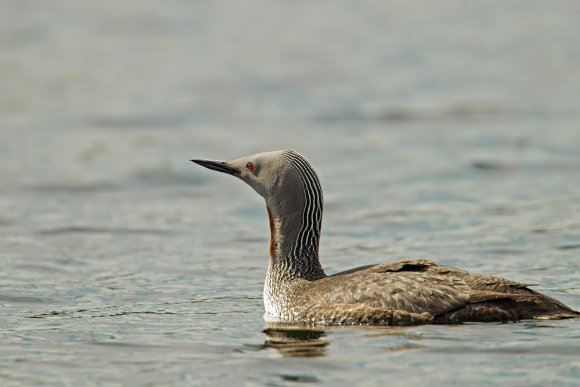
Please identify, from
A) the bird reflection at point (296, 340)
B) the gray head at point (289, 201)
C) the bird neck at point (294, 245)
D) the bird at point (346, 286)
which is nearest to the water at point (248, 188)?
the bird reflection at point (296, 340)

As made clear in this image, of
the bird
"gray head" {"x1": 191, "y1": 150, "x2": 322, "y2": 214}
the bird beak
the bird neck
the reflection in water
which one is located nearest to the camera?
the reflection in water

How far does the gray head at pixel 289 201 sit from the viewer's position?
11.7 m

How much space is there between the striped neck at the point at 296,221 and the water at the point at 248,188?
561 mm

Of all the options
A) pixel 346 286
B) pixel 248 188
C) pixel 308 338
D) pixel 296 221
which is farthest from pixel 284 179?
pixel 248 188

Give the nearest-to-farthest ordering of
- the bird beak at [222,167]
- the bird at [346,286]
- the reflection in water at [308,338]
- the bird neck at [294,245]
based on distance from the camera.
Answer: the reflection in water at [308,338] → the bird at [346,286] → the bird neck at [294,245] → the bird beak at [222,167]

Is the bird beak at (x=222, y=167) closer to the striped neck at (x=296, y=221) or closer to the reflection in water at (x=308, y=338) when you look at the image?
the striped neck at (x=296, y=221)

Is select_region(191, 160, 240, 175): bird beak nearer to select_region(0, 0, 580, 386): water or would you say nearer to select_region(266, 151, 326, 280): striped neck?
select_region(266, 151, 326, 280): striped neck

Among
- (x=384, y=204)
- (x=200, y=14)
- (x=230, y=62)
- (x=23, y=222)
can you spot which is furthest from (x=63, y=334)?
(x=200, y=14)

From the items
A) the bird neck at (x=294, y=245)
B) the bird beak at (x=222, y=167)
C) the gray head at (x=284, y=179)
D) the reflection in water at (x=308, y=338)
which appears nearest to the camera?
the reflection in water at (x=308, y=338)

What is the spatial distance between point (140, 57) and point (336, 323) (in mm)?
17531

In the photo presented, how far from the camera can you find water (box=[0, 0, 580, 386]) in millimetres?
10375

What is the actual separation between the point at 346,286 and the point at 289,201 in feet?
3.25

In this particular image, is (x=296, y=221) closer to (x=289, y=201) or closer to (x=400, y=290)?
(x=289, y=201)

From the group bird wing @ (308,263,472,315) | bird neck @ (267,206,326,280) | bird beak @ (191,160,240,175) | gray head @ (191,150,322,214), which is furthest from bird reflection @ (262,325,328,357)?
bird beak @ (191,160,240,175)
